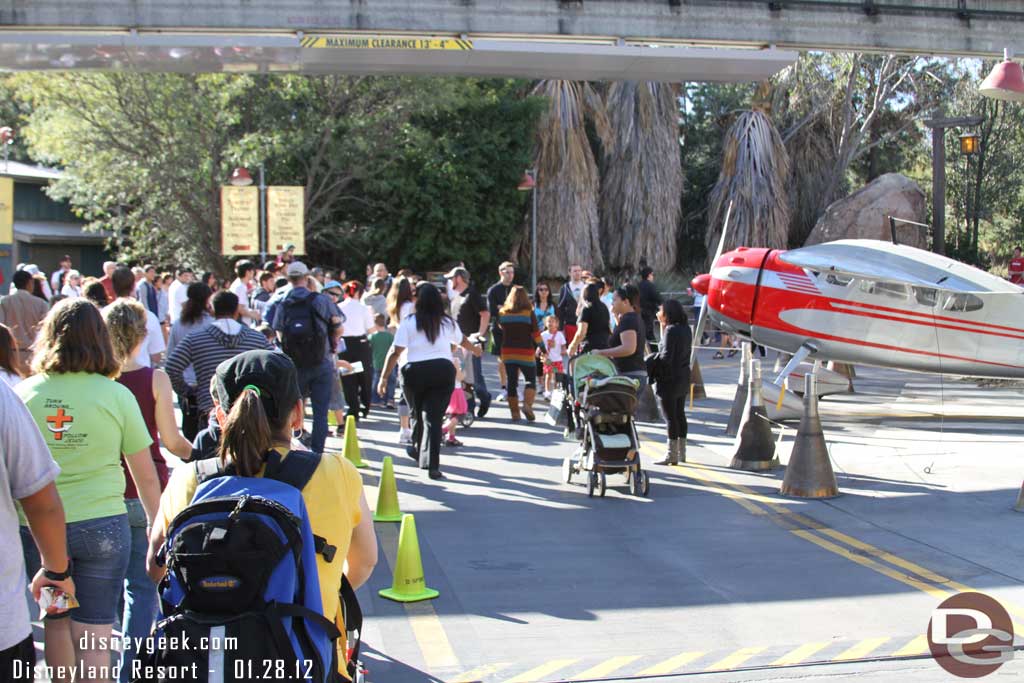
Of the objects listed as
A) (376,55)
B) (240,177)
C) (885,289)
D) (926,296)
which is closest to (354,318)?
(376,55)

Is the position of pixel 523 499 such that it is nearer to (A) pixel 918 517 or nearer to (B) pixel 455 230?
(A) pixel 918 517

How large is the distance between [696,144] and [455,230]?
45.9 feet

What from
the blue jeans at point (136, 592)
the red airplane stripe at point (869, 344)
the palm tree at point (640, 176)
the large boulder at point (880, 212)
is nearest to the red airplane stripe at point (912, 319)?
the red airplane stripe at point (869, 344)

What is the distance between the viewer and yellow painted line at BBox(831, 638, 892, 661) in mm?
5957

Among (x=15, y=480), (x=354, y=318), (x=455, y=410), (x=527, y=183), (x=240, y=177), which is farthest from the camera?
(x=527, y=183)

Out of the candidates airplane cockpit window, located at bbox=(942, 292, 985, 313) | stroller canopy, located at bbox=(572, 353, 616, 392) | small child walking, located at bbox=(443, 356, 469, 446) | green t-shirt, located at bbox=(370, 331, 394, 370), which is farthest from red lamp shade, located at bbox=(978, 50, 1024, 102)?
green t-shirt, located at bbox=(370, 331, 394, 370)

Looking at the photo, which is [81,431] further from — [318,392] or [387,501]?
[318,392]

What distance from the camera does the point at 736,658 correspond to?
19.4 ft

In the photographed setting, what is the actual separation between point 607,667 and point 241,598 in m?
3.13

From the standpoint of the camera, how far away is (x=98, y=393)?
470cm

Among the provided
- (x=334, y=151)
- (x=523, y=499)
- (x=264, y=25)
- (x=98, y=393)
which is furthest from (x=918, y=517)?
(x=334, y=151)

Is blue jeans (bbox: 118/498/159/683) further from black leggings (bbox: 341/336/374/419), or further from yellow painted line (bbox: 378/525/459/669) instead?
A: black leggings (bbox: 341/336/374/419)

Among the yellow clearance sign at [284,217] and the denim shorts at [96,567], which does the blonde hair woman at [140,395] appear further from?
the yellow clearance sign at [284,217]

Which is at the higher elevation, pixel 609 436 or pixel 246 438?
pixel 246 438
